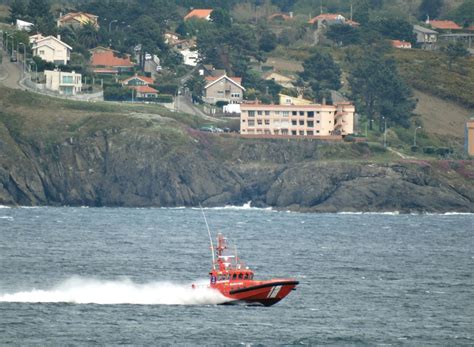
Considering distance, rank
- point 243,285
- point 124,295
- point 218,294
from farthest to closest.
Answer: point 124,295 < point 218,294 < point 243,285

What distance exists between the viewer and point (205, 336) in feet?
303

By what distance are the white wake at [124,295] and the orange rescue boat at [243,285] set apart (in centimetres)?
126

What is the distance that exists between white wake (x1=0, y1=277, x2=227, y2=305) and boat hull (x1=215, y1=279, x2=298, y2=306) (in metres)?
1.27

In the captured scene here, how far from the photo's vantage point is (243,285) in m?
101

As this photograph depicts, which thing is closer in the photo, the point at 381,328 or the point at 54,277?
the point at 381,328

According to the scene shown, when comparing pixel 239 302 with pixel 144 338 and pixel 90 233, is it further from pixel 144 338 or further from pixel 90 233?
pixel 90 233

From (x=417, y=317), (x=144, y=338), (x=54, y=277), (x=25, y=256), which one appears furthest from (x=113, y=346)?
(x=25, y=256)

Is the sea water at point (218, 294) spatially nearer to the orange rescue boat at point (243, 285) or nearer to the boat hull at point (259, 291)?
the boat hull at point (259, 291)

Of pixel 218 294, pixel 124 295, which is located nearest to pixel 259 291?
pixel 218 294

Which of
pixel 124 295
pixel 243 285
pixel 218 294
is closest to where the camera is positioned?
pixel 243 285

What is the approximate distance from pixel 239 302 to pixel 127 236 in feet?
206

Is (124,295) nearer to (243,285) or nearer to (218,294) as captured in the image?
Answer: (218,294)

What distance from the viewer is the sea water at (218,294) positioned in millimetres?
94438

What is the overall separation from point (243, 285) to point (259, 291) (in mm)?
1103
